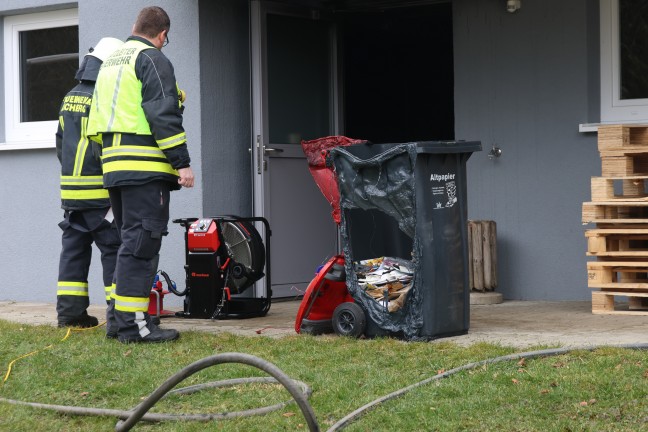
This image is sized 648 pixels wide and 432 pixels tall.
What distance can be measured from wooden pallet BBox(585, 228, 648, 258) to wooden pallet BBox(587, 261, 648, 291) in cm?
8

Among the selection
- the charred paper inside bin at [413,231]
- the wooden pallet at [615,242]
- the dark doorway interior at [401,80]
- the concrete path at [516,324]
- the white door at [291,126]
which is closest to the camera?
the concrete path at [516,324]

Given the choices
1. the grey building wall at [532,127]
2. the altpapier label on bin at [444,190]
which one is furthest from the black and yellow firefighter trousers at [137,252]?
the grey building wall at [532,127]

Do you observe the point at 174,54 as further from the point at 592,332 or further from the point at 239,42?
the point at 592,332

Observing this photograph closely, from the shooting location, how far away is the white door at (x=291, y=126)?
10.2 metres

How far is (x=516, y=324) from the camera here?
8141 millimetres

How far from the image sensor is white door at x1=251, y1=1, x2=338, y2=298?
10227 mm

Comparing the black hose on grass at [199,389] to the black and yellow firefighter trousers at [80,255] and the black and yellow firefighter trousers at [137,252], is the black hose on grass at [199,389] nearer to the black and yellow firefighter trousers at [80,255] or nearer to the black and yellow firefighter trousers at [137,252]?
the black and yellow firefighter trousers at [137,252]

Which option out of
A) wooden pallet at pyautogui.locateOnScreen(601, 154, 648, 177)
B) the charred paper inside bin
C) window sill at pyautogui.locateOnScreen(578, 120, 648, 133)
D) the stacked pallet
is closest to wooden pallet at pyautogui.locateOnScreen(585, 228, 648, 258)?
the stacked pallet

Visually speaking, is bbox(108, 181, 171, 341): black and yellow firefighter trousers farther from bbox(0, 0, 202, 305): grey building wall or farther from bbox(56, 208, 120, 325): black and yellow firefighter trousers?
bbox(0, 0, 202, 305): grey building wall

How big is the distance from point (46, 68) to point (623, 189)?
19.9ft

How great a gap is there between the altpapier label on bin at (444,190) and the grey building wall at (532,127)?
252cm

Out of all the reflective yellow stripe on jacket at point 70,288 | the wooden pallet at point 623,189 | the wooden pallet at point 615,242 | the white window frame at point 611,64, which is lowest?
the reflective yellow stripe on jacket at point 70,288

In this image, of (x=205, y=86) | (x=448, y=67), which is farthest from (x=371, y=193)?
(x=448, y=67)

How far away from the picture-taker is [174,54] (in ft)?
33.7
